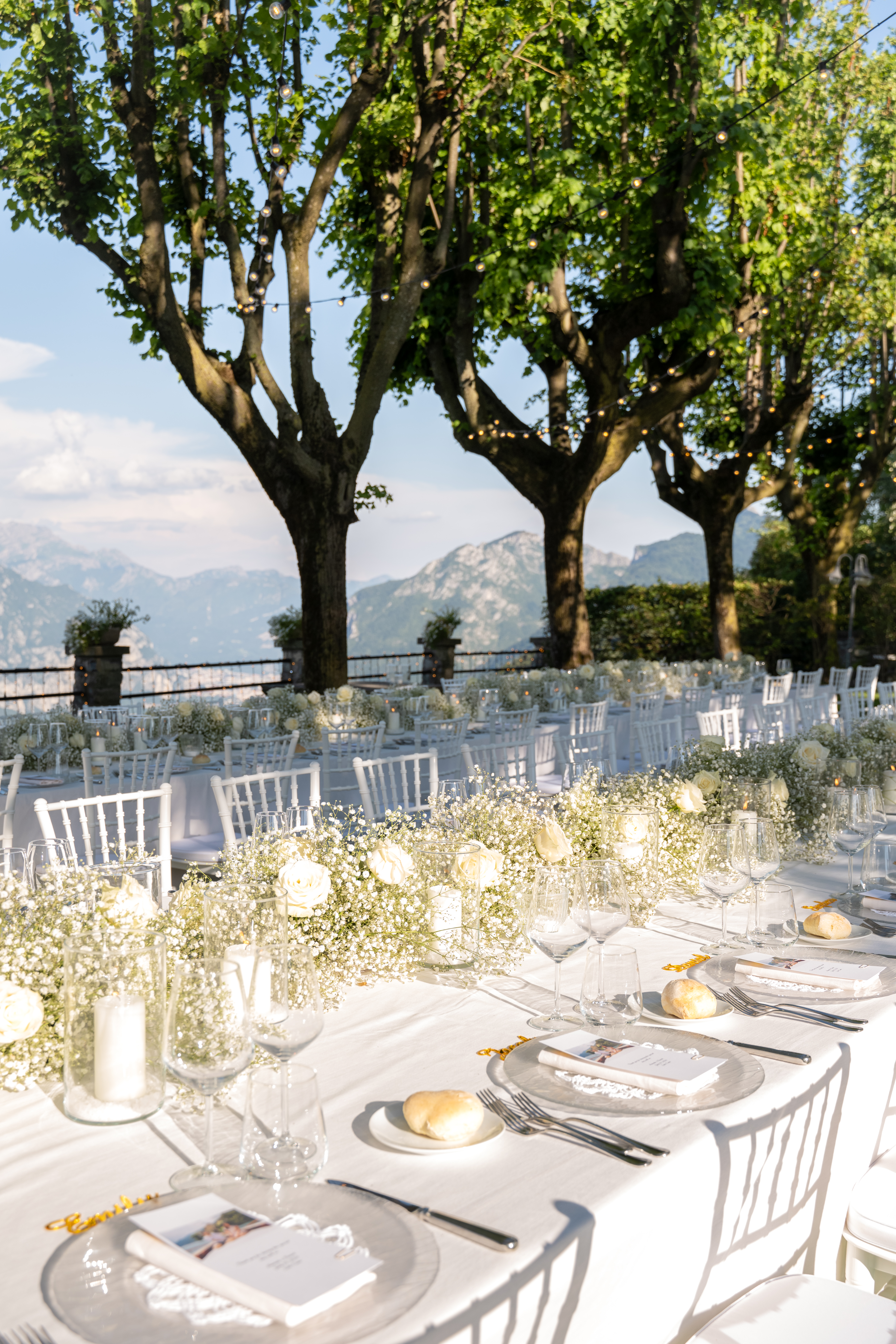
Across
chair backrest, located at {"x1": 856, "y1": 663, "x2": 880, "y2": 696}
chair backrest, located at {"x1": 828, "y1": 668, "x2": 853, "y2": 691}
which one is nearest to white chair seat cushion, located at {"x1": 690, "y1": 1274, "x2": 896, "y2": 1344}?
chair backrest, located at {"x1": 856, "y1": 663, "x2": 880, "y2": 696}

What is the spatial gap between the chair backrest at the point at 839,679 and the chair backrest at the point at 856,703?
47.8 inches

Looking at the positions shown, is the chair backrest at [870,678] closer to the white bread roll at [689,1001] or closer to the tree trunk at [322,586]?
the tree trunk at [322,586]

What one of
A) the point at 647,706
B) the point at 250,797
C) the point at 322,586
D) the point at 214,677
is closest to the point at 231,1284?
the point at 250,797

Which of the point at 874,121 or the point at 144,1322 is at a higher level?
the point at 874,121

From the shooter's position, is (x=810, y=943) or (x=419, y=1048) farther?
(x=810, y=943)

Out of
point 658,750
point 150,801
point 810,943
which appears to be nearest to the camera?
point 810,943

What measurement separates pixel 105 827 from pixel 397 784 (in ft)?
9.91

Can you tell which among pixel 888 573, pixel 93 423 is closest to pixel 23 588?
pixel 93 423

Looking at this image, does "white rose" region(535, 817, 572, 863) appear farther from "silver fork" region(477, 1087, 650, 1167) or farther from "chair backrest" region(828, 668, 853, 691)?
"chair backrest" region(828, 668, 853, 691)

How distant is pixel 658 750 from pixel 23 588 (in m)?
160

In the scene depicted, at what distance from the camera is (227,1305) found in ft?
3.42

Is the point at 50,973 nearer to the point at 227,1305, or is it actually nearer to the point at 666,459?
the point at 227,1305

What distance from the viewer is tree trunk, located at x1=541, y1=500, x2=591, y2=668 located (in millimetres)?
14781

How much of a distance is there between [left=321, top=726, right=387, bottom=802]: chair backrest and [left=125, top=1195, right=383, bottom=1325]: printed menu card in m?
4.77
